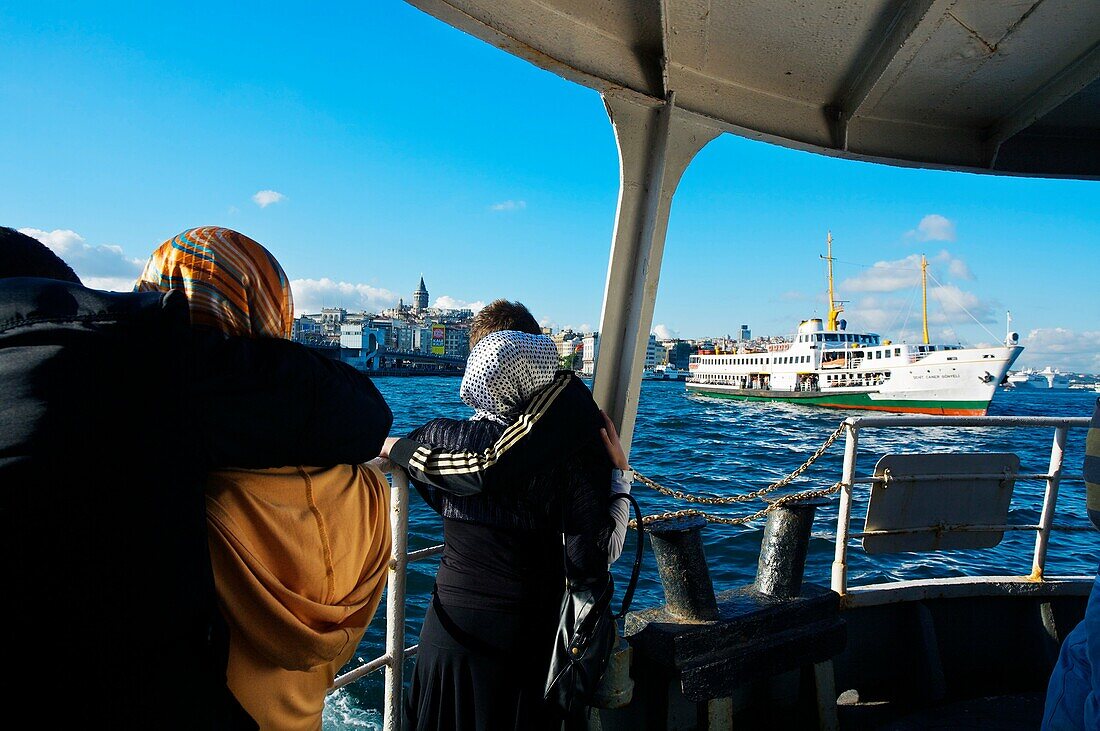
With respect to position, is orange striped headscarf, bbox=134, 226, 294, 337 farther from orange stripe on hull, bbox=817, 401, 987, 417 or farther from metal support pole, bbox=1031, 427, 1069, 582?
orange stripe on hull, bbox=817, 401, 987, 417

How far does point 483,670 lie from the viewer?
5.42 ft

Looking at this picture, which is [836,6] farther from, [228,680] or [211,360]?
[228,680]

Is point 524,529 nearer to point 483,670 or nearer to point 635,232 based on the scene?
point 483,670

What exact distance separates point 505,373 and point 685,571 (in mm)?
1256

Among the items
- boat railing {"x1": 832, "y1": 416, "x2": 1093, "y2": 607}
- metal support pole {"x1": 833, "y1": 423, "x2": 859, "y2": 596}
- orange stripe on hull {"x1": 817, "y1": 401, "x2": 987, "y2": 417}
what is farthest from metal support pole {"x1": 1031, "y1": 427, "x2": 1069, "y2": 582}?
orange stripe on hull {"x1": 817, "y1": 401, "x2": 987, "y2": 417}

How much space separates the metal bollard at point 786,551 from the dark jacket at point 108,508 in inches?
89.1

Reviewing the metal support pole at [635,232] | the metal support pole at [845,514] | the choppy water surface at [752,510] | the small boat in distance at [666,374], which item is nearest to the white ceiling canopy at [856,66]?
the metal support pole at [635,232]

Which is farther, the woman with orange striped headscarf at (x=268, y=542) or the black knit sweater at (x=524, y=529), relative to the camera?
the black knit sweater at (x=524, y=529)

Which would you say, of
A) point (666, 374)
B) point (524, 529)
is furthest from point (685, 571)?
point (666, 374)

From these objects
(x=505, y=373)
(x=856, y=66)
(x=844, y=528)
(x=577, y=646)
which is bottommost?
(x=577, y=646)

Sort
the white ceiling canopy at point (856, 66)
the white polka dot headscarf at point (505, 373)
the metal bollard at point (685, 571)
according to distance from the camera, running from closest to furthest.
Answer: the white polka dot headscarf at point (505, 373) → the white ceiling canopy at point (856, 66) → the metal bollard at point (685, 571)

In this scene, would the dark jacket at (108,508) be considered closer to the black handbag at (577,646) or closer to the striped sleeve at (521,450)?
the striped sleeve at (521,450)

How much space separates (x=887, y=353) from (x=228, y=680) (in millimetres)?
42680

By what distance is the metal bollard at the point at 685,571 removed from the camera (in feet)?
7.87
